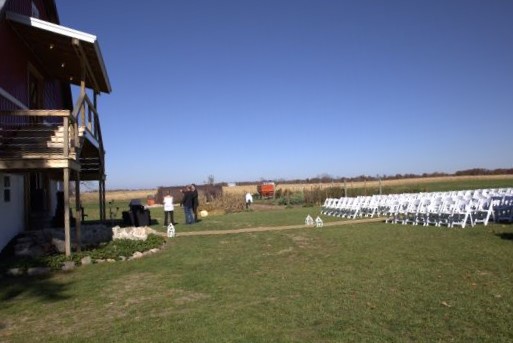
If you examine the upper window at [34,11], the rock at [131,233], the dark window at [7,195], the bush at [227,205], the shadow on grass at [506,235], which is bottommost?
the shadow on grass at [506,235]

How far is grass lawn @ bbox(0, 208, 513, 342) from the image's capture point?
19.5 ft

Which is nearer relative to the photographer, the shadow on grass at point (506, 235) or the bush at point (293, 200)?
the shadow on grass at point (506, 235)

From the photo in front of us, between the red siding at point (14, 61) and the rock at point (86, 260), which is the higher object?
the red siding at point (14, 61)

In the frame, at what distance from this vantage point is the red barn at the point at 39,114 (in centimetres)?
1196

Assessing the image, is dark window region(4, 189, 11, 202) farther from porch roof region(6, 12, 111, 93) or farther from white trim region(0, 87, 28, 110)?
porch roof region(6, 12, 111, 93)

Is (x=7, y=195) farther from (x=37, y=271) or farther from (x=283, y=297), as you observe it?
(x=283, y=297)

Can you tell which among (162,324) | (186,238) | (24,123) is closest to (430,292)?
(162,324)

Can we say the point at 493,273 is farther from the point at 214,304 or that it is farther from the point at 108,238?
the point at 108,238

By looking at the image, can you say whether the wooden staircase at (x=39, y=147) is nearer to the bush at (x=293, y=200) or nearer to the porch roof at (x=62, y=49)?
the porch roof at (x=62, y=49)

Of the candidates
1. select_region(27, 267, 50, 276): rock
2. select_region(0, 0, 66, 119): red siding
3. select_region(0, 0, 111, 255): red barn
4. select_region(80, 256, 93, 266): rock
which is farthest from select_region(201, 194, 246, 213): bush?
select_region(27, 267, 50, 276): rock

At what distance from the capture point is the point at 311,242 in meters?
14.4

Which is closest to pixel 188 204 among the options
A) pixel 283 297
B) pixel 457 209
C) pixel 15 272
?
pixel 457 209

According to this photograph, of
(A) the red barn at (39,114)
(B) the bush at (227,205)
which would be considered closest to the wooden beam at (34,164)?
(A) the red barn at (39,114)

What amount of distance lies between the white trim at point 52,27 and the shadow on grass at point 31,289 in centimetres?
654
